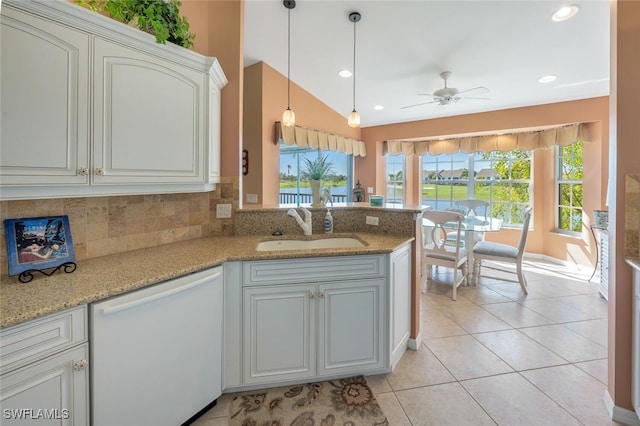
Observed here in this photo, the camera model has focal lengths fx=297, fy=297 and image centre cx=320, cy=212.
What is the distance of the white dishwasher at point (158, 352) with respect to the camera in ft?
4.01

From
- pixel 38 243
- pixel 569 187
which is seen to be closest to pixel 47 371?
pixel 38 243

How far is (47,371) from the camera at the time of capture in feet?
3.48

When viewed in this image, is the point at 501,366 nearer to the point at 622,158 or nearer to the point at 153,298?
the point at 622,158

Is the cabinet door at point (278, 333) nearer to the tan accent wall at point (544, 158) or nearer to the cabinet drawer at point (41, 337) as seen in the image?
the cabinet drawer at point (41, 337)

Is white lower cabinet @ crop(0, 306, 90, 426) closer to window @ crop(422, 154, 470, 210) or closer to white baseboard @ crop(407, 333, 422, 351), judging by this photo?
white baseboard @ crop(407, 333, 422, 351)

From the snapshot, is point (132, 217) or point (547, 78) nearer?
point (132, 217)

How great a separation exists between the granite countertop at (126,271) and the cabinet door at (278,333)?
0.78 ft

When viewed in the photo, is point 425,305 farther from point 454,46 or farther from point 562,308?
point 454,46

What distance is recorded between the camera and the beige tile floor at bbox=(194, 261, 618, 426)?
171cm

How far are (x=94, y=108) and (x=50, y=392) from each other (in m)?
1.19

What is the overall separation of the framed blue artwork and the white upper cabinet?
243 mm

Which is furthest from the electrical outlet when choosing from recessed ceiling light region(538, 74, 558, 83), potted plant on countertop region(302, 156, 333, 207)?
recessed ceiling light region(538, 74, 558, 83)

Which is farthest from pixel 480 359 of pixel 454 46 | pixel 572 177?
pixel 572 177

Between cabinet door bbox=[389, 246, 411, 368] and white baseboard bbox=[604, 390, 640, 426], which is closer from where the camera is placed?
white baseboard bbox=[604, 390, 640, 426]
